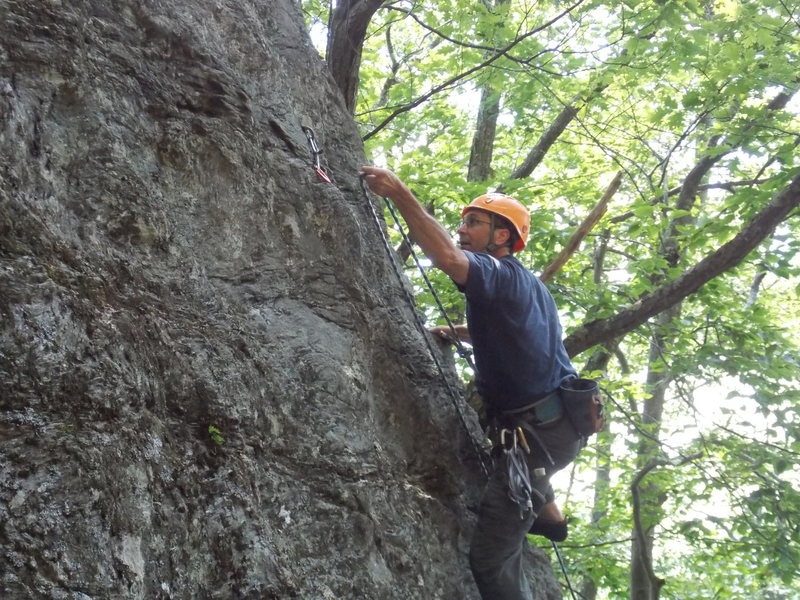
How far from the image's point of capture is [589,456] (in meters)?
8.81

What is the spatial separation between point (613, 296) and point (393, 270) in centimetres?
287

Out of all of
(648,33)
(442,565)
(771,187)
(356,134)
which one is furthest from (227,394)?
(648,33)

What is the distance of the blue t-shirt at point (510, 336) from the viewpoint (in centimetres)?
340

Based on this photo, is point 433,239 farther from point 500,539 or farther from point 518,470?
point 500,539

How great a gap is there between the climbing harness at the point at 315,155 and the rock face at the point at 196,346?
0.13 feet

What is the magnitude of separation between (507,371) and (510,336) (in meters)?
0.19

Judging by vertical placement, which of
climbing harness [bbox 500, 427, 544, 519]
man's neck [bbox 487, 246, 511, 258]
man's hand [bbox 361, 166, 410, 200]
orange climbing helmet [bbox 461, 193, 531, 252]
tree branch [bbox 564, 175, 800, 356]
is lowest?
climbing harness [bbox 500, 427, 544, 519]

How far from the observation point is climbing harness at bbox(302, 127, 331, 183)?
142 inches

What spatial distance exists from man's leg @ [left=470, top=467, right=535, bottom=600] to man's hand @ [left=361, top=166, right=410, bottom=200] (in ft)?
4.93

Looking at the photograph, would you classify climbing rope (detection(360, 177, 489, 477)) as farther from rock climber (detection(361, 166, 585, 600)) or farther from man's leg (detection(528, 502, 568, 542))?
man's leg (detection(528, 502, 568, 542))

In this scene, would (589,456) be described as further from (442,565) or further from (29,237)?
(29,237)

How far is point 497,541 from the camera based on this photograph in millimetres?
3213

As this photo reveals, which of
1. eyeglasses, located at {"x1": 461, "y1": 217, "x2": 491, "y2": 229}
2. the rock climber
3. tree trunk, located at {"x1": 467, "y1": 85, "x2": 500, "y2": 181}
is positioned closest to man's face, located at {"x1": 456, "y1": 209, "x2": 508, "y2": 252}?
eyeglasses, located at {"x1": 461, "y1": 217, "x2": 491, "y2": 229}

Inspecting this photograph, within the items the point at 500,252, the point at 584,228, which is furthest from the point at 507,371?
the point at 584,228
